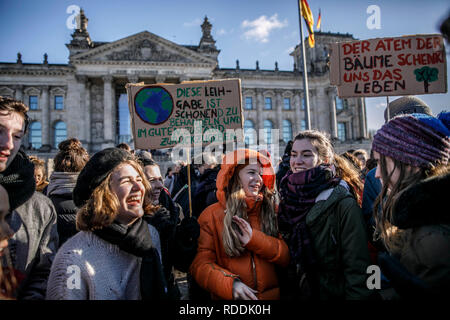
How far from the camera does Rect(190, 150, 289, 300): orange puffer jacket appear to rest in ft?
7.70

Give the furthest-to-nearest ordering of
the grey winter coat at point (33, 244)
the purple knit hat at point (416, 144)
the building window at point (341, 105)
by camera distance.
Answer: the building window at point (341, 105), the grey winter coat at point (33, 244), the purple knit hat at point (416, 144)

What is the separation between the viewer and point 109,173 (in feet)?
6.66

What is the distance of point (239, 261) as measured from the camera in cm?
251

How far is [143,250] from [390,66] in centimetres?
412

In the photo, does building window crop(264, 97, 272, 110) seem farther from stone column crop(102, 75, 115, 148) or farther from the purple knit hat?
the purple knit hat

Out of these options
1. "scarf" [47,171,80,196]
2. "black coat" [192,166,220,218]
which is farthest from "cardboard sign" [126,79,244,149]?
"scarf" [47,171,80,196]

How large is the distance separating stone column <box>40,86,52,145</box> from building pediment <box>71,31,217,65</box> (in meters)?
5.75

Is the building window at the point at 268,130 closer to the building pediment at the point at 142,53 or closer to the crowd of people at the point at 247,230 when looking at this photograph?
the building pediment at the point at 142,53

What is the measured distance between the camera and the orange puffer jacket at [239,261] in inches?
92.4

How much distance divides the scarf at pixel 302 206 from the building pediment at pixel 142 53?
111ft

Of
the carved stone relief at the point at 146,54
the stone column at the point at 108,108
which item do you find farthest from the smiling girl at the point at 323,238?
the carved stone relief at the point at 146,54

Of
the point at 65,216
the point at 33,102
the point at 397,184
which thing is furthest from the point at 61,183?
the point at 33,102

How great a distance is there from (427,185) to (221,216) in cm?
170
